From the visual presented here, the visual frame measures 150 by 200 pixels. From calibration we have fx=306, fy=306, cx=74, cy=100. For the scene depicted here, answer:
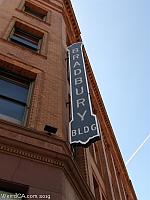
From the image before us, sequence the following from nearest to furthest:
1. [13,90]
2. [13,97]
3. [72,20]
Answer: [13,97] < [13,90] < [72,20]

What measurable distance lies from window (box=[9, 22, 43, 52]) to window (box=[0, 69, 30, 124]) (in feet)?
11.9

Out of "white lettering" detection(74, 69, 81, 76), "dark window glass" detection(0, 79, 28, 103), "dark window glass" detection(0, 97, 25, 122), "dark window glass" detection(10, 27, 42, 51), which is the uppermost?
"dark window glass" detection(10, 27, 42, 51)

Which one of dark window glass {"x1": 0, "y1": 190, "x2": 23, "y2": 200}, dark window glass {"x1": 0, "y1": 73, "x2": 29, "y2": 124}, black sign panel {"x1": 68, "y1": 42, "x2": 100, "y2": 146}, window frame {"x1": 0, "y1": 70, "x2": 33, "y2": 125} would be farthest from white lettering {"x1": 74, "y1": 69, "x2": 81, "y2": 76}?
dark window glass {"x1": 0, "y1": 190, "x2": 23, "y2": 200}

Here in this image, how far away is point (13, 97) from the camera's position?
982cm

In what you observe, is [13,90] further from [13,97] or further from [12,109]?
[12,109]

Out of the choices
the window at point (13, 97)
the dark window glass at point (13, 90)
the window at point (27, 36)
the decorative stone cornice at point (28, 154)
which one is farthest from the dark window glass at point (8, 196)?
the window at point (27, 36)

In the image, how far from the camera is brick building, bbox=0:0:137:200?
6777 mm

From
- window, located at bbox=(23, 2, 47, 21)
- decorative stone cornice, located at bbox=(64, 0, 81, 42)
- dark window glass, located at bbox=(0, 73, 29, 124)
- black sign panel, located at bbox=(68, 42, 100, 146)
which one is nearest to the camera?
black sign panel, located at bbox=(68, 42, 100, 146)

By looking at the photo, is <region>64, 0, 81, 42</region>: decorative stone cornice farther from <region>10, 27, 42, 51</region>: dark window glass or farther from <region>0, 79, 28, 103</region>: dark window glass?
<region>0, 79, 28, 103</region>: dark window glass

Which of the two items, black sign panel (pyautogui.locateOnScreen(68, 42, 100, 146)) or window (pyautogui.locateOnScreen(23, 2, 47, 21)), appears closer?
black sign panel (pyautogui.locateOnScreen(68, 42, 100, 146))

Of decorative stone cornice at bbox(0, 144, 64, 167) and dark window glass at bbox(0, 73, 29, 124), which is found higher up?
dark window glass at bbox(0, 73, 29, 124)

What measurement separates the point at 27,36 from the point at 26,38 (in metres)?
0.22

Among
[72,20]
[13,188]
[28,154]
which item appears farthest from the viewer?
[72,20]

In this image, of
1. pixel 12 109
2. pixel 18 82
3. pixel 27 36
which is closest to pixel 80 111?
pixel 12 109
